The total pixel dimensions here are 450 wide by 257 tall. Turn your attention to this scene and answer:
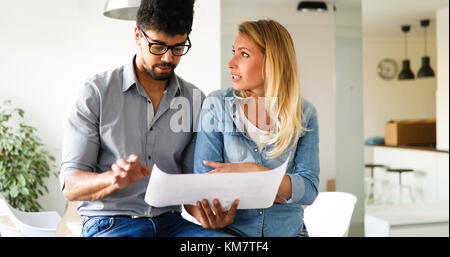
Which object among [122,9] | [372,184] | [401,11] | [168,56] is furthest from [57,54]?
[372,184]

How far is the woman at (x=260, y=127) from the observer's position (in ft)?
3.94

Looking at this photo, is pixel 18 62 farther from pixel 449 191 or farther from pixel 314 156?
pixel 449 191

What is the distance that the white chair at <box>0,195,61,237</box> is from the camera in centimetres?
128

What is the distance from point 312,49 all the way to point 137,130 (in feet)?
1.70

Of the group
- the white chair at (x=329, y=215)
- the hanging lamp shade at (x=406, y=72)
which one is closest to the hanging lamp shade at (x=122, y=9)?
the white chair at (x=329, y=215)

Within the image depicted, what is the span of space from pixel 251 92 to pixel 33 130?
567 mm

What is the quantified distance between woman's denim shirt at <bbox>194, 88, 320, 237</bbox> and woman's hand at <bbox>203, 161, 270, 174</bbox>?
0.02 meters

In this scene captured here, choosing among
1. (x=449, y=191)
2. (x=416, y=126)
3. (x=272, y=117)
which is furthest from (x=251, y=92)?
(x=416, y=126)

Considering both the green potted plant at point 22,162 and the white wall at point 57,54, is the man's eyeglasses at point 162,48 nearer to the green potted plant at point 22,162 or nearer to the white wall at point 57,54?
the white wall at point 57,54

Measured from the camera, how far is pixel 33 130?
4.22ft

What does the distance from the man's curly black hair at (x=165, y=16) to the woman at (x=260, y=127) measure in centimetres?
14

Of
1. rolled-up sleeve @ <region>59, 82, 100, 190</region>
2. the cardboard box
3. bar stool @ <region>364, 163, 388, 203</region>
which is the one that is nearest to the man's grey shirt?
rolled-up sleeve @ <region>59, 82, 100, 190</region>

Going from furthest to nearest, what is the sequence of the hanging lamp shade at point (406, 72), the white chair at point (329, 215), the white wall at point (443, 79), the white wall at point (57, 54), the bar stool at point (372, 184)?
the hanging lamp shade at point (406, 72), the bar stool at point (372, 184), the white wall at point (443, 79), the white chair at point (329, 215), the white wall at point (57, 54)

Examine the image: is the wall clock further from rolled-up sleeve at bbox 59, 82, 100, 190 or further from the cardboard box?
rolled-up sleeve at bbox 59, 82, 100, 190
